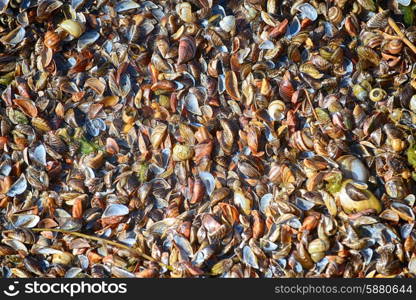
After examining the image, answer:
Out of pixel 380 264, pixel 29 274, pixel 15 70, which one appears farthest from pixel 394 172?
pixel 15 70

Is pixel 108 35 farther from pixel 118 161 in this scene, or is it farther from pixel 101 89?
pixel 118 161

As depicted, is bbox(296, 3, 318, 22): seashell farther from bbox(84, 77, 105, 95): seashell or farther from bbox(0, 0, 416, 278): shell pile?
bbox(84, 77, 105, 95): seashell

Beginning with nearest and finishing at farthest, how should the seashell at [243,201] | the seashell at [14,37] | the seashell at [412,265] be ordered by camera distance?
the seashell at [412,265], the seashell at [243,201], the seashell at [14,37]

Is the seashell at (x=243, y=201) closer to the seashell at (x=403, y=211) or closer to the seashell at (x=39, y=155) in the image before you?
the seashell at (x=403, y=211)

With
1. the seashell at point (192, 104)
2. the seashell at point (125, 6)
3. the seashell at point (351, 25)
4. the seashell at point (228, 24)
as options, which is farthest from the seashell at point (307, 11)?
the seashell at point (125, 6)

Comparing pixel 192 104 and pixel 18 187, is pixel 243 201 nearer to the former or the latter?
pixel 192 104
